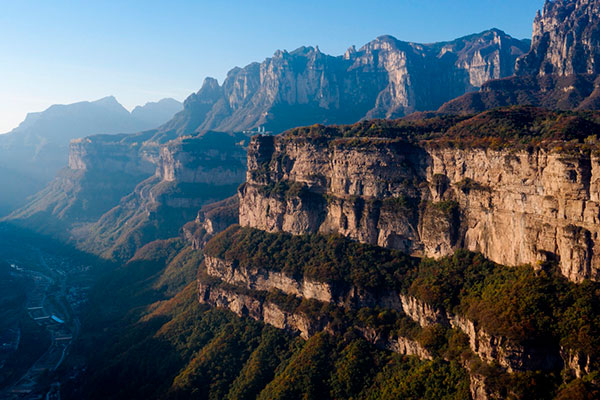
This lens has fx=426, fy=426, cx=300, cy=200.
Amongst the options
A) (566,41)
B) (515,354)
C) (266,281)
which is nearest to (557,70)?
(566,41)

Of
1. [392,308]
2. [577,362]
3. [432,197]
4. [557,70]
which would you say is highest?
[557,70]

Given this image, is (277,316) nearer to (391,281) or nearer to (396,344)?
(391,281)

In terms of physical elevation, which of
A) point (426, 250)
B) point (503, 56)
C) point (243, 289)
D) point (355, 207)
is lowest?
point (243, 289)

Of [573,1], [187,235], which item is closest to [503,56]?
[573,1]

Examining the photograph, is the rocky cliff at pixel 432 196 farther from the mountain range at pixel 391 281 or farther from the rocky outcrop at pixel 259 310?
the rocky outcrop at pixel 259 310

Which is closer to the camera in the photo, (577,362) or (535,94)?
(577,362)

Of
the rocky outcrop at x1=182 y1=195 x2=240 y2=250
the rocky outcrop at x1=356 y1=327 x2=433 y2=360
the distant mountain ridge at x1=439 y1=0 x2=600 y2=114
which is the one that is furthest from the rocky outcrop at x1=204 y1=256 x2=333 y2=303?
the distant mountain ridge at x1=439 y1=0 x2=600 y2=114

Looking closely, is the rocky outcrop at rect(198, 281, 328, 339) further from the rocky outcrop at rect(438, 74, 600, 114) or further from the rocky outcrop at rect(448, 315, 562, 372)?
the rocky outcrop at rect(438, 74, 600, 114)

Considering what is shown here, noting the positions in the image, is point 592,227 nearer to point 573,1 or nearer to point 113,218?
point 573,1
